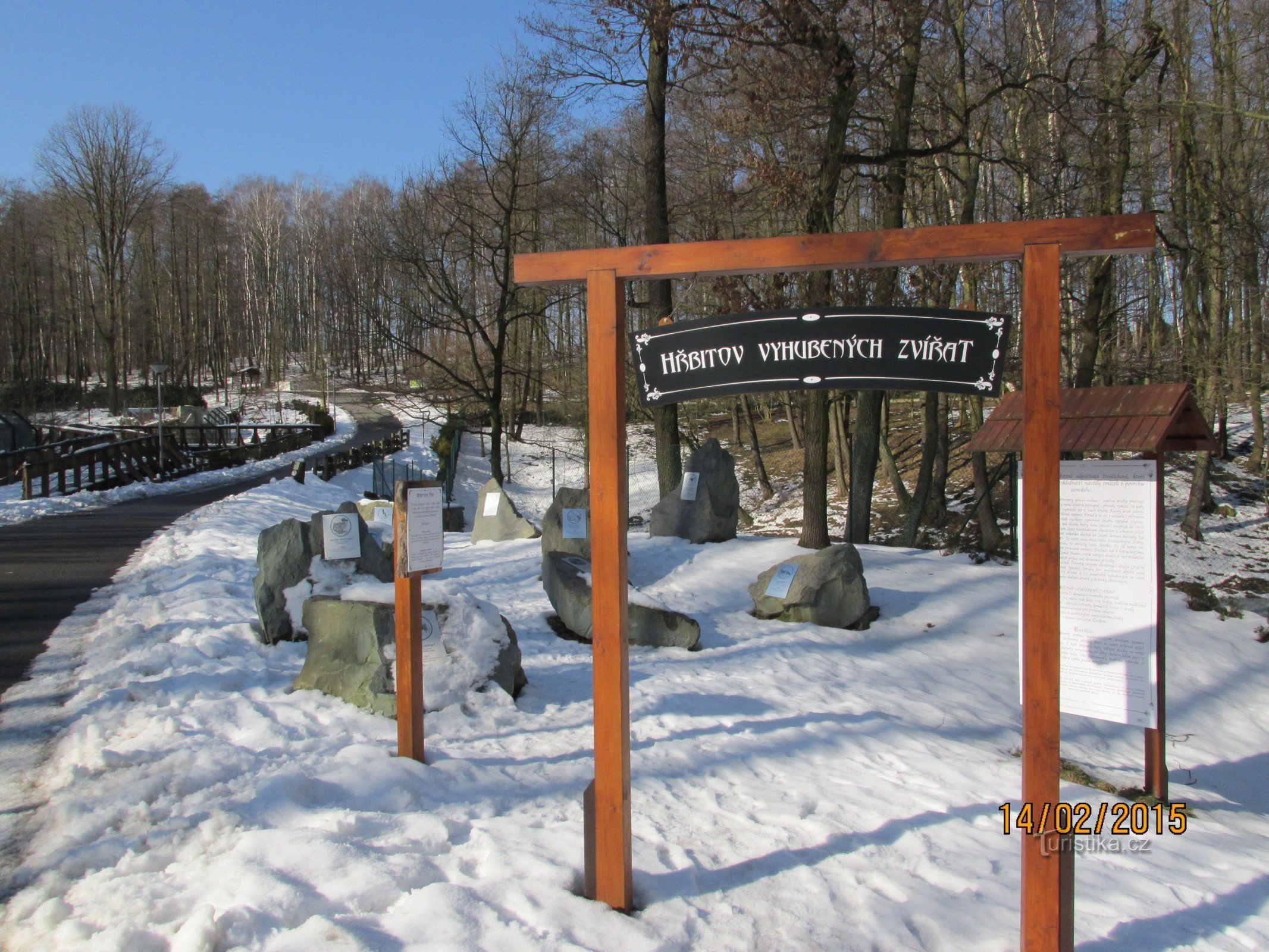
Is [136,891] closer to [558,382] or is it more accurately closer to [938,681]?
[938,681]

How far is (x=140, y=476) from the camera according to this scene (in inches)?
765

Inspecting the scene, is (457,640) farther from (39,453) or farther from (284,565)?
(39,453)

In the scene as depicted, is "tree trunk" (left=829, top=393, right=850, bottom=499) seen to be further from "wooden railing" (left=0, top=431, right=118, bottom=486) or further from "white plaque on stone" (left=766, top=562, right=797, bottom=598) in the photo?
"wooden railing" (left=0, top=431, right=118, bottom=486)

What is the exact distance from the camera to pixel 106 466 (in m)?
18.0

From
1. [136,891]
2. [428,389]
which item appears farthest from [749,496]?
[136,891]

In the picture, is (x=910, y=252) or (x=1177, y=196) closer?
(x=910, y=252)

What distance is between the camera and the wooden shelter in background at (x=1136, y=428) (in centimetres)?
495

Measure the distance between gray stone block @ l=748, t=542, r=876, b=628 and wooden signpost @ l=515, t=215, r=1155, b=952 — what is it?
5320mm

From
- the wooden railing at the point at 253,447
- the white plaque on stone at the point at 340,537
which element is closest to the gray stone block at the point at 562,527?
the white plaque on stone at the point at 340,537

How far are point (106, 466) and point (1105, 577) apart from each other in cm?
1984

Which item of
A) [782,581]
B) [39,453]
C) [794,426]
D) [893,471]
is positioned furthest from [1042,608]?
[39,453]

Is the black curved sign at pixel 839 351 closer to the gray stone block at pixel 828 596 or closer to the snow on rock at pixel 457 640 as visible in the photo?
the snow on rock at pixel 457 640

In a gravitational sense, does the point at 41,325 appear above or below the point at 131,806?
above

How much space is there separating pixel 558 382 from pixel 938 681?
2335cm
